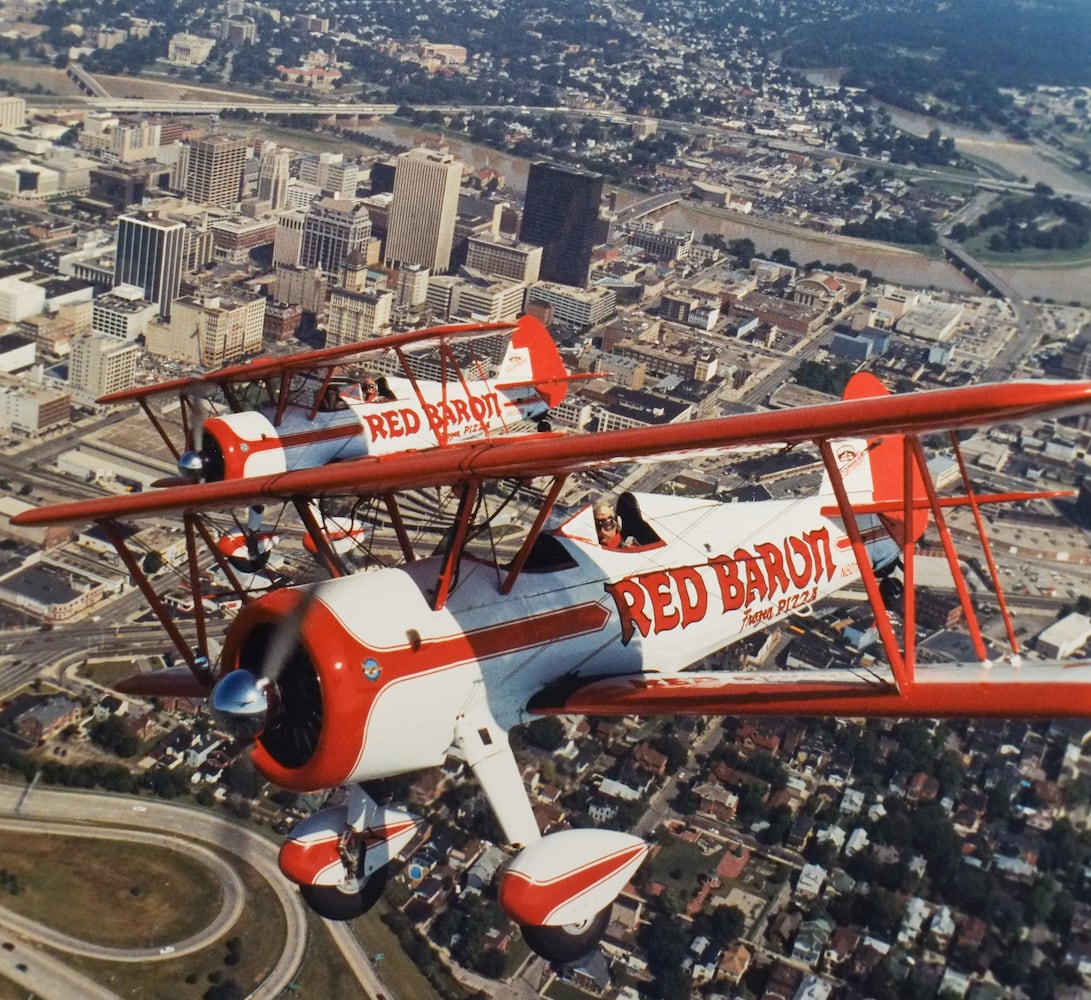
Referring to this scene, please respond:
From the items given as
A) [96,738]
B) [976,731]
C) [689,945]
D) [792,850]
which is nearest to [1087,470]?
[976,731]

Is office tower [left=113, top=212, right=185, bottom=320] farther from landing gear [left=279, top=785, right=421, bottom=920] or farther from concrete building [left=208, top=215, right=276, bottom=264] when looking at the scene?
landing gear [left=279, top=785, right=421, bottom=920]

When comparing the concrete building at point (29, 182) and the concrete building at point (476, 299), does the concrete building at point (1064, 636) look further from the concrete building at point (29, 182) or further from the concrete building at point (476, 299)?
the concrete building at point (29, 182)

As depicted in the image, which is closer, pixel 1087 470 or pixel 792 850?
pixel 792 850

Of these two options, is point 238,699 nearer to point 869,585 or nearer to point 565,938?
point 565,938

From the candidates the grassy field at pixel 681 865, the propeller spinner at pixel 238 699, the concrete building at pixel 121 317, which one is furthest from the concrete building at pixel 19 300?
the propeller spinner at pixel 238 699

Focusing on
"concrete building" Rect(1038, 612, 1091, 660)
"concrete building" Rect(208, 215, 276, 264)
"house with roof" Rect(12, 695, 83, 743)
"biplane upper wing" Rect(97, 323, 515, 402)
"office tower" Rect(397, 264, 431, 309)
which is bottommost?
"concrete building" Rect(208, 215, 276, 264)

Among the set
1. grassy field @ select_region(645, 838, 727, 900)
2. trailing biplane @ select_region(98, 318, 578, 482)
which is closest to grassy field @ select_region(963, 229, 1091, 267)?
grassy field @ select_region(645, 838, 727, 900)

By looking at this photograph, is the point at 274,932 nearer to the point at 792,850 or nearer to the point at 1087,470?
the point at 792,850
